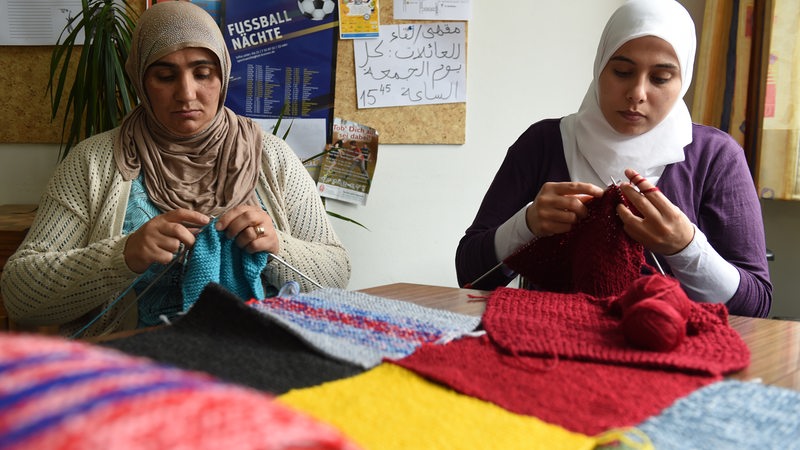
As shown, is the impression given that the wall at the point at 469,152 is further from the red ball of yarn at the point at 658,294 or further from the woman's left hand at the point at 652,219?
the red ball of yarn at the point at 658,294

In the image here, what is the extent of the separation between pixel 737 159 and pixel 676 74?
237 mm

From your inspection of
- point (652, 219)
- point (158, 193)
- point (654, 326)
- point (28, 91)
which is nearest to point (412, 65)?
point (158, 193)

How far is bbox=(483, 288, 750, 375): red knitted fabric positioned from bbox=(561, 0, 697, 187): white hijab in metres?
0.49

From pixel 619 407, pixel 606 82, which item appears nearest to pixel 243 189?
pixel 606 82

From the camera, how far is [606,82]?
1506 mm

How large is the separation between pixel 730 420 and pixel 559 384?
16 centimetres

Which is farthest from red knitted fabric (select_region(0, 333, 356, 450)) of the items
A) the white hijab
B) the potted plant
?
the potted plant

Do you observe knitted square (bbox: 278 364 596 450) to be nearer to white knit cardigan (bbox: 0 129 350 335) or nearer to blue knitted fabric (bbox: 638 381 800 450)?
blue knitted fabric (bbox: 638 381 800 450)

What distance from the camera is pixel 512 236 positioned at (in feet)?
4.58

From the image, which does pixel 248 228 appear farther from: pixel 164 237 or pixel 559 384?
pixel 559 384

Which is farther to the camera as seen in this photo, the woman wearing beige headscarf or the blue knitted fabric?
the woman wearing beige headscarf

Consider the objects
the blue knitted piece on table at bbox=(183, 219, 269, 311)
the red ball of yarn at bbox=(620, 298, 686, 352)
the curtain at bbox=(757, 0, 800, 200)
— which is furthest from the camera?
the curtain at bbox=(757, 0, 800, 200)

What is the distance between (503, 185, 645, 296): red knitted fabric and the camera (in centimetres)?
118

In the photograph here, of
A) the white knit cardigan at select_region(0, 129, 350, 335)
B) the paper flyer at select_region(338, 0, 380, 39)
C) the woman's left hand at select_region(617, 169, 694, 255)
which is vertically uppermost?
the paper flyer at select_region(338, 0, 380, 39)
